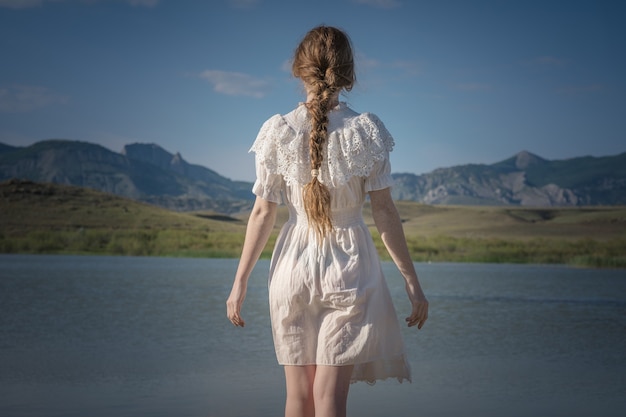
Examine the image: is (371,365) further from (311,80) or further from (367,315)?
(311,80)

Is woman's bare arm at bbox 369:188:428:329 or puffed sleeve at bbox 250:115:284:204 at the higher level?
puffed sleeve at bbox 250:115:284:204

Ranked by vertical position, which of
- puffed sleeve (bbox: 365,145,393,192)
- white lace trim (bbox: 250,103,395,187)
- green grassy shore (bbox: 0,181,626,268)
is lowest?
green grassy shore (bbox: 0,181,626,268)

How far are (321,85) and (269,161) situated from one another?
12.4 inches

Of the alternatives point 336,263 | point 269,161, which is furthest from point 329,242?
point 269,161

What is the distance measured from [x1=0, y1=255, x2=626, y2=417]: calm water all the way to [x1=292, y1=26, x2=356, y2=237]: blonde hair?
287cm

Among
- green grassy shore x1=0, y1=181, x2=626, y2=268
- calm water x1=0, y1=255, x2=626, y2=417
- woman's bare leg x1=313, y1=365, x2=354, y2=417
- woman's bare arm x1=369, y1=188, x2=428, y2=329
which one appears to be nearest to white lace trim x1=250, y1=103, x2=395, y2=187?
woman's bare arm x1=369, y1=188, x2=428, y2=329

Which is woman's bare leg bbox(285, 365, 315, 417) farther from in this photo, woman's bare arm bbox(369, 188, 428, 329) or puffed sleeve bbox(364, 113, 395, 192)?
puffed sleeve bbox(364, 113, 395, 192)

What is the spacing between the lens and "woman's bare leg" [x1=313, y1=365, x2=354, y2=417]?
255 centimetres

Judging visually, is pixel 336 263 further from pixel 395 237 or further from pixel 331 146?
pixel 331 146

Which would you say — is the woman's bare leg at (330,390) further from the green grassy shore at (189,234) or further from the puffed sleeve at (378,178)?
the green grassy shore at (189,234)

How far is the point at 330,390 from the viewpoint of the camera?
8.43ft

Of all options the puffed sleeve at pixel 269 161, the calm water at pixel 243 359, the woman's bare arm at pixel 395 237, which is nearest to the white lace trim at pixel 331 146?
the puffed sleeve at pixel 269 161

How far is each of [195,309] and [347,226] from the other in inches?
381

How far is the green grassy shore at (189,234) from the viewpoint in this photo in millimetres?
39344
